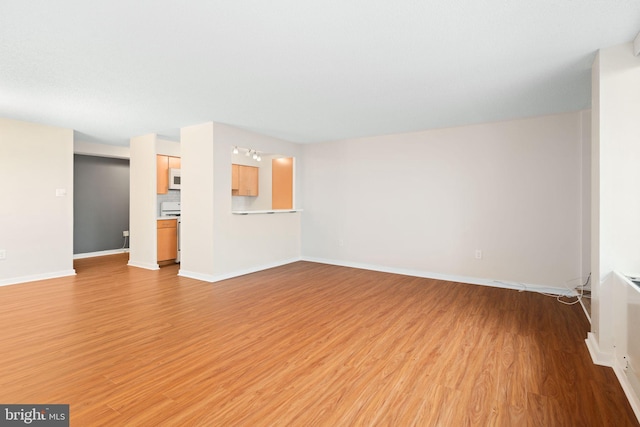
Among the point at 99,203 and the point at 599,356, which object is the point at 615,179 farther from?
the point at 99,203

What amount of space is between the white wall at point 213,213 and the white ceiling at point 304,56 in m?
0.61

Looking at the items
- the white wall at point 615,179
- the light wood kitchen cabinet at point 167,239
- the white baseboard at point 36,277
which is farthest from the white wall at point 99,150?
the white wall at point 615,179

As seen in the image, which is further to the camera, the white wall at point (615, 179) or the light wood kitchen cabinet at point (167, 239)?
the light wood kitchen cabinet at point (167, 239)

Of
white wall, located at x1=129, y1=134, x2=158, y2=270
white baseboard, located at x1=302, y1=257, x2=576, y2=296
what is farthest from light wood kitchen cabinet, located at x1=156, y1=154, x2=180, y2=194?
white baseboard, located at x1=302, y1=257, x2=576, y2=296

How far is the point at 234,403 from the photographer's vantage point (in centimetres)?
177

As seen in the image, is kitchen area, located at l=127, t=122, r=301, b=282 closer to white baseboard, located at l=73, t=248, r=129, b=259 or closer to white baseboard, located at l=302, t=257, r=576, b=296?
white baseboard, located at l=302, t=257, r=576, b=296

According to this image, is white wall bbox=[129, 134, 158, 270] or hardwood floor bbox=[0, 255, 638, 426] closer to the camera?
hardwood floor bbox=[0, 255, 638, 426]

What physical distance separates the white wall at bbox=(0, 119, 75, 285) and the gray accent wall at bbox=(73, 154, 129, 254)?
190cm

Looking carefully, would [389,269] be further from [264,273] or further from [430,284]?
[264,273]

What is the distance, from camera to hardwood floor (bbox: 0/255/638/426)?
171 cm

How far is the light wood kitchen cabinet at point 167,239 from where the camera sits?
5.55 metres

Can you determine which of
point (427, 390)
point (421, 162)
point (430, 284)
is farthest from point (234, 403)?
point (421, 162)

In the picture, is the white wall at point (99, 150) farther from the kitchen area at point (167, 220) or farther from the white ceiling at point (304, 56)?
the white ceiling at point (304, 56)

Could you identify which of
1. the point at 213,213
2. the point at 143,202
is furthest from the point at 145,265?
the point at 213,213
